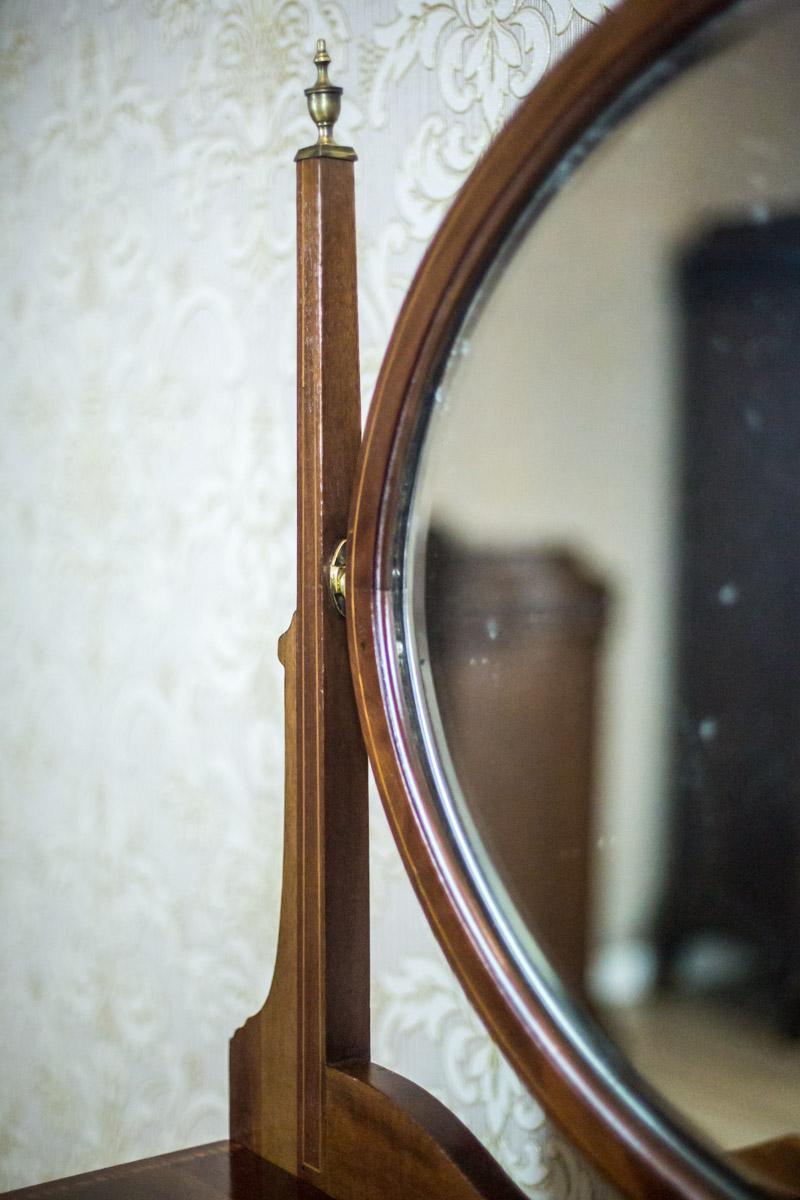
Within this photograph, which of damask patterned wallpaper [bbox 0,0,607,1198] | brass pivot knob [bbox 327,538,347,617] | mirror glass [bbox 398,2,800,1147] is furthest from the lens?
damask patterned wallpaper [bbox 0,0,607,1198]

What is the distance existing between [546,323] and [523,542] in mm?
73

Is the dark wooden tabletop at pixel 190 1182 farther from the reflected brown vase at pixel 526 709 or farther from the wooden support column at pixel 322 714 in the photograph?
the reflected brown vase at pixel 526 709

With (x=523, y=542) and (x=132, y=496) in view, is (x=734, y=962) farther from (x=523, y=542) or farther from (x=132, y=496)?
(x=132, y=496)

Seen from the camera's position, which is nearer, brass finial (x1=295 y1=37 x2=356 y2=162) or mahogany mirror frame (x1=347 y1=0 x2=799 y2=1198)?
mahogany mirror frame (x1=347 y1=0 x2=799 y2=1198)

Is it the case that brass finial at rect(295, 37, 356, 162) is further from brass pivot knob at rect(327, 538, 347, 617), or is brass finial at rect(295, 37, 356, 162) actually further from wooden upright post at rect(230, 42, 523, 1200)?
brass pivot knob at rect(327, 538, 347, 617)

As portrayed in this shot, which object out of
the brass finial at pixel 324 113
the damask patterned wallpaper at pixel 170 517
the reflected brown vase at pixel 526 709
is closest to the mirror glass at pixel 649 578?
the reflected brown vase at pixel 526 709

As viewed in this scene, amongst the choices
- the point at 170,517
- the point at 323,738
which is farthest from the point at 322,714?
the point at 170,517

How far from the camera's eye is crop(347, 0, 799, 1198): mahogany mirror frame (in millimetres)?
320

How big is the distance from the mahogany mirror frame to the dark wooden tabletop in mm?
157

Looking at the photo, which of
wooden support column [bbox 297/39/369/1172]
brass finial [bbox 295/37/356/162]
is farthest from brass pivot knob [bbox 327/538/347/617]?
brass finial [bbox 295/37/356/162]

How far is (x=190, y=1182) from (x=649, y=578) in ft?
1.08

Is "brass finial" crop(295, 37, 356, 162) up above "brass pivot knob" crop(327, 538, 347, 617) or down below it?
above

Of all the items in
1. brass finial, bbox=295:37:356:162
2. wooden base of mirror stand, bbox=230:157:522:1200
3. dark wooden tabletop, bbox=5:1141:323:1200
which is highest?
brass finial, bbox=295:37:356:162

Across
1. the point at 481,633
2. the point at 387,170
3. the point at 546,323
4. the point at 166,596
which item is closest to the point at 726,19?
the point at 546,323
